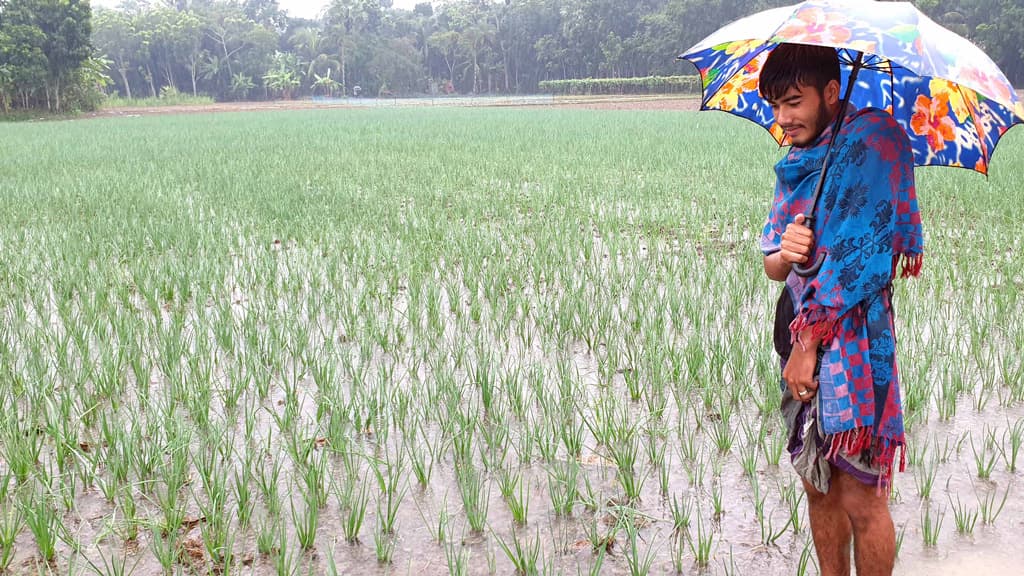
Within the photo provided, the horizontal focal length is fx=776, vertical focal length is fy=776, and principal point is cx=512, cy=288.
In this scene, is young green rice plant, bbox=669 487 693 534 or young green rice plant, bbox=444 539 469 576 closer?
young green rice plant, bbox=444 539 469 576

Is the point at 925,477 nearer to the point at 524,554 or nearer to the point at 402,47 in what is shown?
the point at 524,554

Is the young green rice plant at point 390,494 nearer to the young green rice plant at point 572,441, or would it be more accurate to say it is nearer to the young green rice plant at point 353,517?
A: the young green rice plant at point 353,517

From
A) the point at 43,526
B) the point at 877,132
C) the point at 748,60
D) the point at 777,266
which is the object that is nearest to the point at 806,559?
the point at 777,266

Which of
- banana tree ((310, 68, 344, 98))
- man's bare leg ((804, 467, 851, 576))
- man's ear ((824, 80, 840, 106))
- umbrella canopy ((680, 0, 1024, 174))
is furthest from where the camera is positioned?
banana tree ((310, 68, 344, 98))

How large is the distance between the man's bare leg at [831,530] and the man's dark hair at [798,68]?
2.40ft

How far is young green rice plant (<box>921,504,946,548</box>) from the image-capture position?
180cm

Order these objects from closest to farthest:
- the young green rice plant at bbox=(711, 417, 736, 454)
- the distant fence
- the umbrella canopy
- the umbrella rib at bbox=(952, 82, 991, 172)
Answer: the umbrella canopy, the umbrella rib at bbox=(952, 82, 991, 172), the young green rice plant at bbox=(711, 417, 736, 454), the distant fence

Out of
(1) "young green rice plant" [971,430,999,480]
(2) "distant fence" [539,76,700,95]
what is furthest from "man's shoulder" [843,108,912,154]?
(2) "distant fence" [539,76,700,95]

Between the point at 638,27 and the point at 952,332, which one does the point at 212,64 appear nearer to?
the point at 638,27

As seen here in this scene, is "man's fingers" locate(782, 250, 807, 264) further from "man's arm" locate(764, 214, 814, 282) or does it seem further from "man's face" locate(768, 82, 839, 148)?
"man's face" locate(768, 82, 839, 148)

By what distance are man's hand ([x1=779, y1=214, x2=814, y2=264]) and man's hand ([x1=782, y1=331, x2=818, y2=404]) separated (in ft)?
0.43

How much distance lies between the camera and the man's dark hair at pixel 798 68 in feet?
4.39

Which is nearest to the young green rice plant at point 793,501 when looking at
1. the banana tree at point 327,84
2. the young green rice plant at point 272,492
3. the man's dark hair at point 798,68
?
the man's dark hair at point 798,68

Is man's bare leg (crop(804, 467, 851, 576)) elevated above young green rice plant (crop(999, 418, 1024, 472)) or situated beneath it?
elevated above
